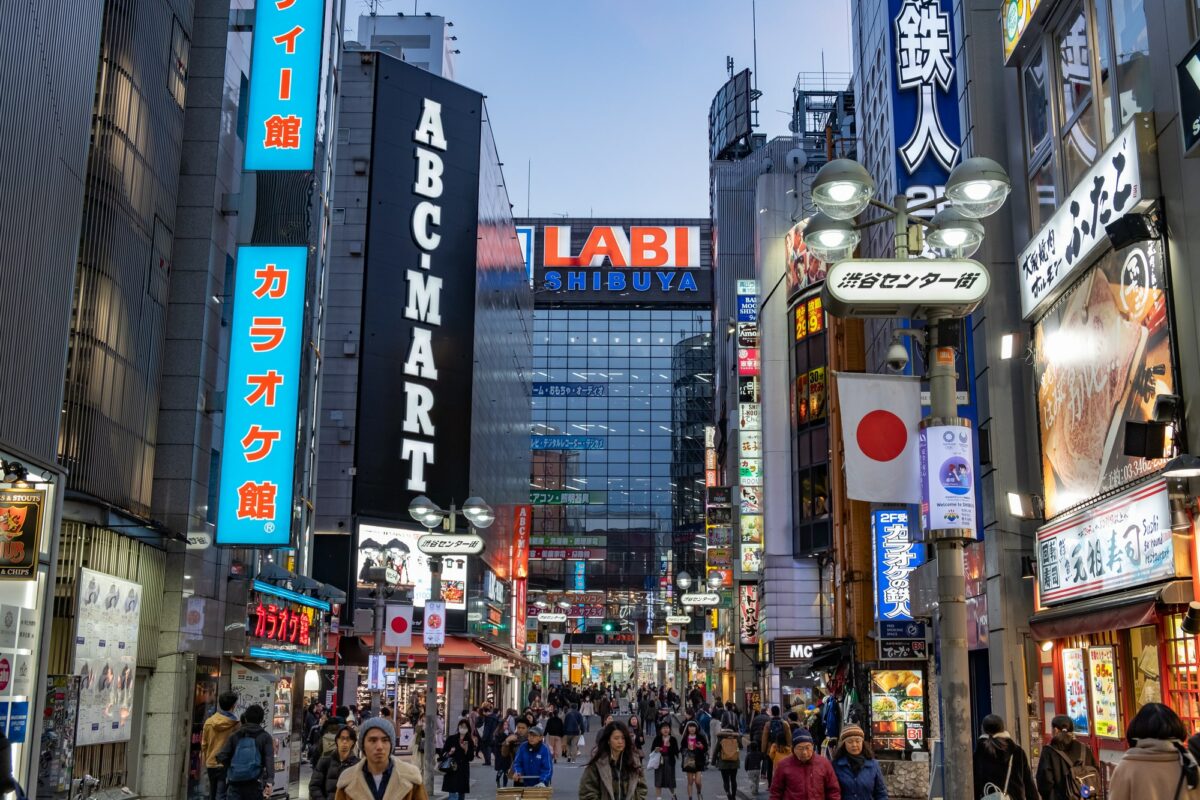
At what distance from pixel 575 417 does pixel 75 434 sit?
103000mm

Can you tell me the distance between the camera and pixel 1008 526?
1869cm

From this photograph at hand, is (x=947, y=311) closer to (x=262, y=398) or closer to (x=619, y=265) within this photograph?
(x=262, y=398)

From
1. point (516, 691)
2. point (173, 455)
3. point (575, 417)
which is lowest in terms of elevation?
point (516, 691)

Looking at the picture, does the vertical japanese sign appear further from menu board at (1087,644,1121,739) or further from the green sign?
the green sign

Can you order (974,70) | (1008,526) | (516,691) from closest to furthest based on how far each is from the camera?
(1008,526) → (974,70) → (516,691)

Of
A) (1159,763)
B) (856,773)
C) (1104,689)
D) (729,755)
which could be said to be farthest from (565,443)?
(1159,763)

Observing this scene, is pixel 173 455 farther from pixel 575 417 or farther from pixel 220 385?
pixel 575 417

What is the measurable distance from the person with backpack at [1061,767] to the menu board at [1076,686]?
3.21 meters

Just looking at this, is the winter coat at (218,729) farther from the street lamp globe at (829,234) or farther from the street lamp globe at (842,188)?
the street lamp globe at (842,188)

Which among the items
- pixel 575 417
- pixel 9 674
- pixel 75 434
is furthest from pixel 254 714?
pixel 575 417

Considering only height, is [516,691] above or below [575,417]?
below

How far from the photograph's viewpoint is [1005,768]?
11.3 metres

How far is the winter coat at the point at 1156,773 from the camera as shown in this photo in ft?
24.0

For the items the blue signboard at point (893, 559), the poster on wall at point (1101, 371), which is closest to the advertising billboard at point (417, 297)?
the blue signboard at point (893, 559)
